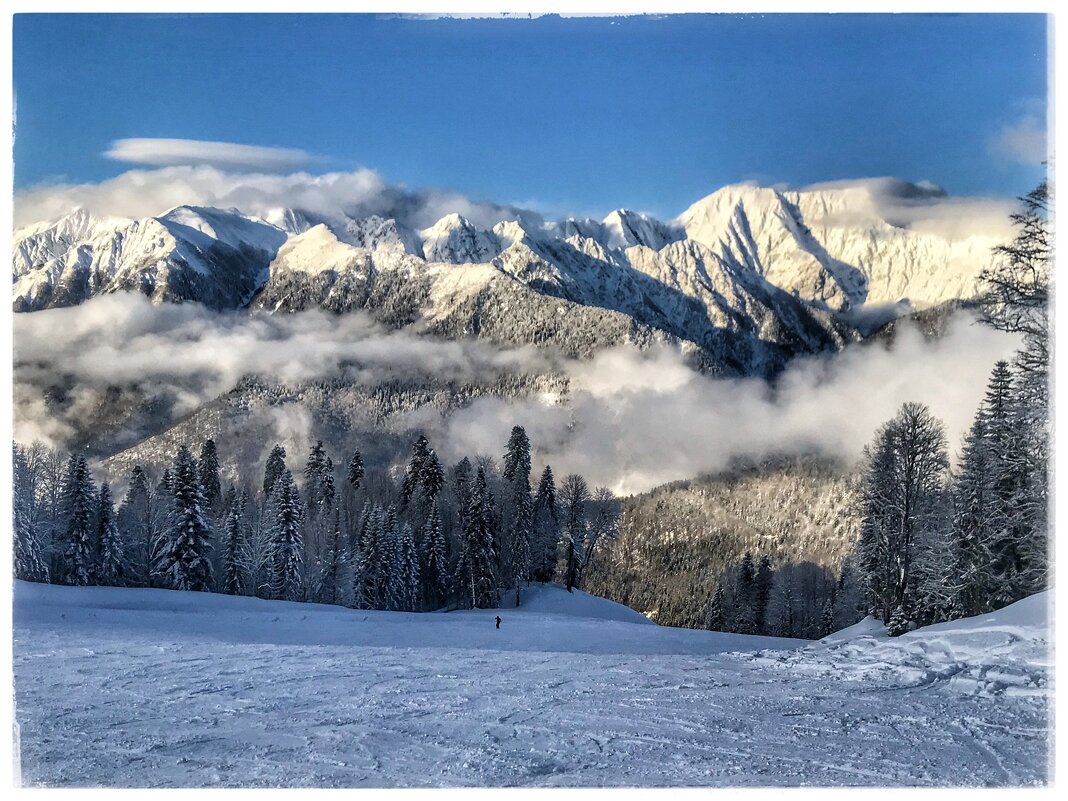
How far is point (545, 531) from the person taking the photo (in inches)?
1805

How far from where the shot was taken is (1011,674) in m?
8.41

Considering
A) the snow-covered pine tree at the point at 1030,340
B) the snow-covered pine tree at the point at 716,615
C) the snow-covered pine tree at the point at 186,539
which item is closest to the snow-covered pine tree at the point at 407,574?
the snow-covered pine tree at the point at 186,539

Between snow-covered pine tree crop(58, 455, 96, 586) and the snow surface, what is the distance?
70.3 ft

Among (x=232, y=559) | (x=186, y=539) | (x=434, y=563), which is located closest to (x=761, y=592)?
(x=434, y=563)

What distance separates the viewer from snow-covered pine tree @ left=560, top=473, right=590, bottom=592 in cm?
4650

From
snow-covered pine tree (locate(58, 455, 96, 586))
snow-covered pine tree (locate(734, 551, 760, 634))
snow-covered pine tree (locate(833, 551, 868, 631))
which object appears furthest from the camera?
snow-covered pine tree (locate(734, 551, 760, 634))

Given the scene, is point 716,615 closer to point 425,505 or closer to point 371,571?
point 425,505

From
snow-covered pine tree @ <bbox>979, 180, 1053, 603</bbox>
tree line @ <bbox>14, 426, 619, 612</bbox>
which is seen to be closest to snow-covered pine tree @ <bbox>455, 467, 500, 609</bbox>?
tree line @ <bbox>14, 426, 619, 612</bbox>

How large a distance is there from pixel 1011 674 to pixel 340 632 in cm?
1482

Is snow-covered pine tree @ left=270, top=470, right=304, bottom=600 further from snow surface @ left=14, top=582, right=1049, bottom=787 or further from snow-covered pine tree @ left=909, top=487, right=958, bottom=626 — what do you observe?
snow-covered pine tree @ left=909, top=487, right=958, bottom=626

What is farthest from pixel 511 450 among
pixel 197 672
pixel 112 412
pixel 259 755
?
pixel 112 412

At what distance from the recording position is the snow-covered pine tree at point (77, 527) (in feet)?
99.1

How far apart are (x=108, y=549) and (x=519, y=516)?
20.0m
